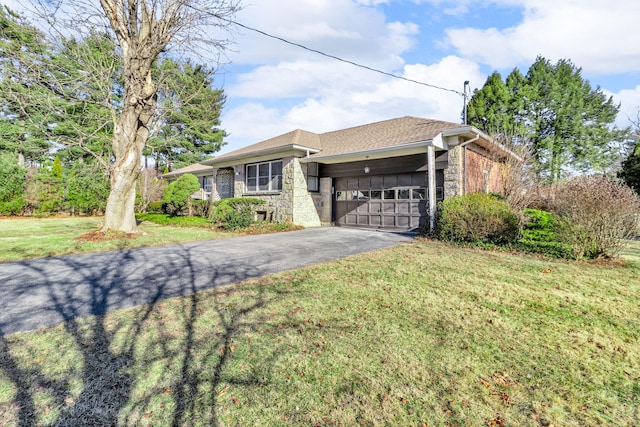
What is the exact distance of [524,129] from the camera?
2209 centimetres

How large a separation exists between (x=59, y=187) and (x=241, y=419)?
21.5m

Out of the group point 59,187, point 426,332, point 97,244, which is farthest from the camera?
point 59,187

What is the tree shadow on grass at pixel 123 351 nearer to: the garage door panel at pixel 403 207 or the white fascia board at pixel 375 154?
Answer: the white fascia board at pixel 375 154

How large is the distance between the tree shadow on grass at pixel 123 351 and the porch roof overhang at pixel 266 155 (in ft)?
28.3

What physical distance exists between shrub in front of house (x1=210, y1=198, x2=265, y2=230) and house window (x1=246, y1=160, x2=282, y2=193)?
1761 mm

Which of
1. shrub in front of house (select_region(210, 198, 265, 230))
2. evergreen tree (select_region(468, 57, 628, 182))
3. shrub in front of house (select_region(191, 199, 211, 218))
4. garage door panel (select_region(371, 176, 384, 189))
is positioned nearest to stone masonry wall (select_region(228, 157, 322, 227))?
shrub in front of house (select_region(210, 198, 265, 230))

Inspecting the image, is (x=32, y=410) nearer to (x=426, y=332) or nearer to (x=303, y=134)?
(x=426, y=332)

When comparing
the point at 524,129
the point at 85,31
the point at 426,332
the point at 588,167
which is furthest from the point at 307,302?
the point at 588,167

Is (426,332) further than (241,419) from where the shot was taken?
Yes

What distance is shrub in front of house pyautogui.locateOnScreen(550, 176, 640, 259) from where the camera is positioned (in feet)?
19.9

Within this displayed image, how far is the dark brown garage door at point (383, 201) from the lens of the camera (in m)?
11.2

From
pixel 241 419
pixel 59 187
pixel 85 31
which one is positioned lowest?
pixel 241 419

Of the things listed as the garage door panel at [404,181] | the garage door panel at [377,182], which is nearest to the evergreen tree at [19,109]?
the garage door panel at [377,182]

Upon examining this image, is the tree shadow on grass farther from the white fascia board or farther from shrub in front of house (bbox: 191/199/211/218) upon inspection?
shrub in front of house (bbox: 191/199/211/218)
